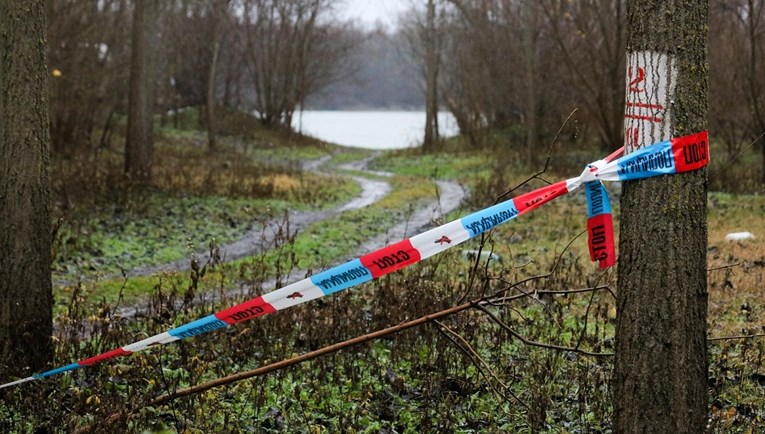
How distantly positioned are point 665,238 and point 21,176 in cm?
448

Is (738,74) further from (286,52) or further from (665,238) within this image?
(286,52)

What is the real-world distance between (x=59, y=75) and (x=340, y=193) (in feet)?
25.7

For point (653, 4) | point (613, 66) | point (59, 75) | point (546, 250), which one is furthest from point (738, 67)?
point (653, 4)

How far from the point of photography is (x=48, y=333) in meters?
5.92

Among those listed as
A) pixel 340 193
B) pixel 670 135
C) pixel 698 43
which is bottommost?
pixel 340 193

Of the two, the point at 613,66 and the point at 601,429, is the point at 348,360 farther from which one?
the point at 613,66

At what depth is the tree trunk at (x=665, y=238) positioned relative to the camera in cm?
Result: 391

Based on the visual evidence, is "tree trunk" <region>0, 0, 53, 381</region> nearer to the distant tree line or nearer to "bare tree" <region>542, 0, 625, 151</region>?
the distant tree line

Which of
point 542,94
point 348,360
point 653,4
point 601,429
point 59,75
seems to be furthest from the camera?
point 542,94

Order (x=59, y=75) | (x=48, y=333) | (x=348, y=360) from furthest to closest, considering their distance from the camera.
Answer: (x=59, y=75), (x=348, y=360), (x=48, y=333)

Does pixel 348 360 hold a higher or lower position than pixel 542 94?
lower

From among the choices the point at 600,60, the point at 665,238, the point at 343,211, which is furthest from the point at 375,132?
the point at 665,238

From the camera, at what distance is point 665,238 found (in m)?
3.93

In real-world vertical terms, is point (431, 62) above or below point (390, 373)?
above
